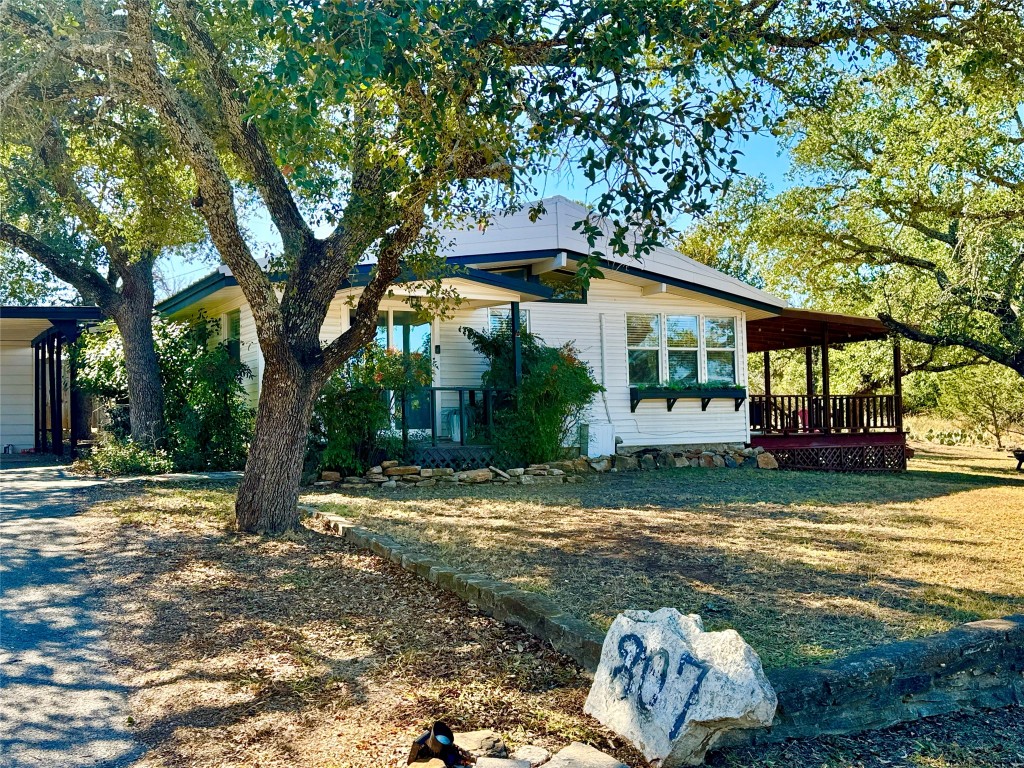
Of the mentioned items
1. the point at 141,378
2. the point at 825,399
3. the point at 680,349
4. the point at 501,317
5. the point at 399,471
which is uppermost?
the point at 501,317

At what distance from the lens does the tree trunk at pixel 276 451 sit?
7336 mm

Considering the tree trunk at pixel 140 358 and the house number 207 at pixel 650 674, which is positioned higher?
the tree trunk at pixel 140 358

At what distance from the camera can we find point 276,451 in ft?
24.2

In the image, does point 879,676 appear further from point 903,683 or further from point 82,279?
point 82,279

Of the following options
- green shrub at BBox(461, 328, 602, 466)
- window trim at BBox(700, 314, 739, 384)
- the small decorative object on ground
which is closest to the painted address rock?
the small decorative object on ground

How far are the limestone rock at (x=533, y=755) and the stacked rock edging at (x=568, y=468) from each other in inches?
331

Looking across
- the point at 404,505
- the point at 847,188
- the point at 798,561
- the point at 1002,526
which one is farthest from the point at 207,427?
the point at 847,188

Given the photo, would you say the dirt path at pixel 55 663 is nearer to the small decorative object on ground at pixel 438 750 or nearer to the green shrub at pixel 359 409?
the small decorative object on ground at pixel 438 750

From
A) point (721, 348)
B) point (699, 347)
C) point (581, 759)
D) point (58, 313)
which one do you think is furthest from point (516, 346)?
point (581, 759)

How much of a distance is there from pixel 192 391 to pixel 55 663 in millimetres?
9682

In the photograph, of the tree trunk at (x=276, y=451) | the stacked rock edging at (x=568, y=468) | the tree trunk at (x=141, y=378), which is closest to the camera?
the tree trunk at (x=276, y=451)

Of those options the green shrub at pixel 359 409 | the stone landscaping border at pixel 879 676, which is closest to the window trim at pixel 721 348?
the green shrub at pixel 359 409

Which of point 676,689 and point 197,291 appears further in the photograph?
point 197,291

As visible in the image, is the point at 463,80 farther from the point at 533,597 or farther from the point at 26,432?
the point at 26,432
